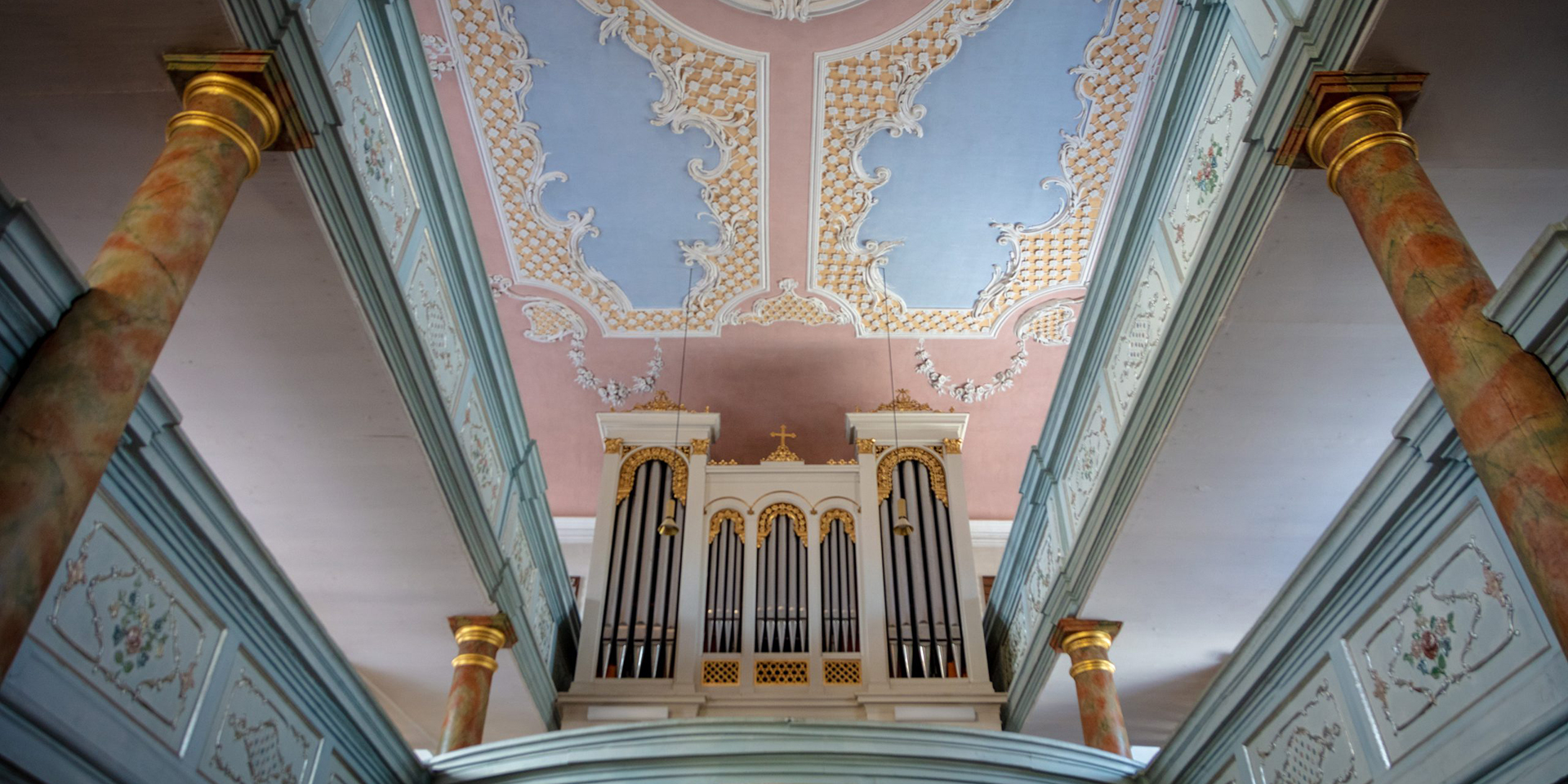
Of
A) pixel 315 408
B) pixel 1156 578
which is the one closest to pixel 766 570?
pixel 1156 578

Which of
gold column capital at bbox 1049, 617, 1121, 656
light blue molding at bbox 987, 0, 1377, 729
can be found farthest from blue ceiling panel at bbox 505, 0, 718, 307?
gold column capital at bbox 1049, 617, 1121, 656

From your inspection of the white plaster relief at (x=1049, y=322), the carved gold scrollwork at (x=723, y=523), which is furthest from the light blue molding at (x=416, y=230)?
the white plaster relief at (x=1049, y=322)

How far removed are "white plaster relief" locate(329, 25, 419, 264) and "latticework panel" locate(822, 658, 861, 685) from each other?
5.16 metres

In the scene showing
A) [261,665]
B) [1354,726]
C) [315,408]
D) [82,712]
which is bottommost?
[82,712]

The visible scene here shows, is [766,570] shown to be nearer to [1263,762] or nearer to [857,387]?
[857,387]

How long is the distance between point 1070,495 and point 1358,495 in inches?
146

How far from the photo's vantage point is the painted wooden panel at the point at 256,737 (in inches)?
173

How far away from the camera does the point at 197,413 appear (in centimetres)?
597

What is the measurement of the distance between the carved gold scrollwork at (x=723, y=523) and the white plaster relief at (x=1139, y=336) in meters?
4.09

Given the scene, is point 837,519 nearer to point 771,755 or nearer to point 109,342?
point 771,755

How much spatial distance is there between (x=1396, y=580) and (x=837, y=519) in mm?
6421

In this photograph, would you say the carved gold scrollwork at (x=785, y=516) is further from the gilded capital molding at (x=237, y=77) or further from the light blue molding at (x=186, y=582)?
the gilded capital molding at (x=237, y=77)

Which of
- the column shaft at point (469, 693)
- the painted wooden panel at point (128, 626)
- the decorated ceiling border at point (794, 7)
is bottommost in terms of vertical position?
the painted wooden panel at point (128, 626)

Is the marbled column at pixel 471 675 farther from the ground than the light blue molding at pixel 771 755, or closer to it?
farther from the ground
